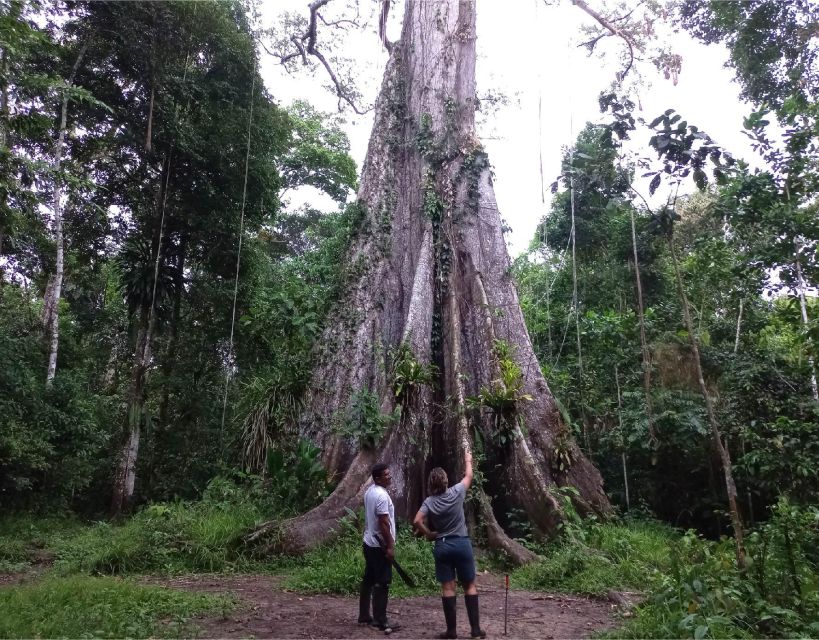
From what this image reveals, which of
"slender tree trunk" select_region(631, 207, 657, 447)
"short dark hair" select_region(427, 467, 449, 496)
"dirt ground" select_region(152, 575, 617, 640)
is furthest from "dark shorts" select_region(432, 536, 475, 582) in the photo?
"slender tree trunk" select_region(631, 207, 657, 447)

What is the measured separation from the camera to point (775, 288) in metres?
8.41

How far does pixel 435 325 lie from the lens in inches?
338

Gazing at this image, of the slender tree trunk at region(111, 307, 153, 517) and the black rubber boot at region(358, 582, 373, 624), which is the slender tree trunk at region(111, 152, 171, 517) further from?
the black rubber boot at region(358, 582, 373, 624)

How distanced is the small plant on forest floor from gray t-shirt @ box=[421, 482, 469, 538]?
2.96m

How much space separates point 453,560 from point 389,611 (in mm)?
1102

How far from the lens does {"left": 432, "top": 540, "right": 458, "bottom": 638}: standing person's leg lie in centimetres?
395

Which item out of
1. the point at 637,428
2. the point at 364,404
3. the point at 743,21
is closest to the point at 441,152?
the point at 364,404

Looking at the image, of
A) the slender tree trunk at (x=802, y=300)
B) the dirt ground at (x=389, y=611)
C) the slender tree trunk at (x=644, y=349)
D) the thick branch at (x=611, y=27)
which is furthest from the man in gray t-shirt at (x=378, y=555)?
the thick branch at (x=611, y=27)

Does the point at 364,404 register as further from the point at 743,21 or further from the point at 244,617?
the point at 743,21

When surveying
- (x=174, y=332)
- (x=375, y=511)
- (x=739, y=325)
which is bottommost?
(x=375, y=511)

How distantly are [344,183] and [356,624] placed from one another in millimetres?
17350

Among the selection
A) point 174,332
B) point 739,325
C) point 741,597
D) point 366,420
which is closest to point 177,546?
point 366,420

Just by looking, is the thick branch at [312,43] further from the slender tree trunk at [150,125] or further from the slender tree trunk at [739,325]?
the slender tree trunk at [739,325]

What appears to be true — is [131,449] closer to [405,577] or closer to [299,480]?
[299,480]
